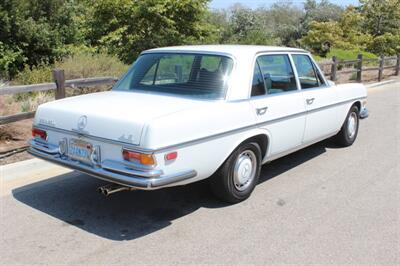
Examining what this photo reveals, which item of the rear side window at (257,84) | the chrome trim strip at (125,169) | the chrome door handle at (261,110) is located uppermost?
the rear side window at (257,84)

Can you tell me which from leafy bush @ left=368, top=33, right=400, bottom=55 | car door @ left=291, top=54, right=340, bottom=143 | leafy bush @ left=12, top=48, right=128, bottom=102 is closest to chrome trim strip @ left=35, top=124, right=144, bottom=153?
car door @ left=291, top=54, right=340, bottom=143

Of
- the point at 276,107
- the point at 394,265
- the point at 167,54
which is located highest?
the point at 167,54

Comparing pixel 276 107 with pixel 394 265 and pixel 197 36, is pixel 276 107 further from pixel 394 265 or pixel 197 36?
pixel 197 36

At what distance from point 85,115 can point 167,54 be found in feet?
5.00

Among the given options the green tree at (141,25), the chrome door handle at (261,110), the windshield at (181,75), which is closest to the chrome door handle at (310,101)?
the chrome door handle at (261,110)

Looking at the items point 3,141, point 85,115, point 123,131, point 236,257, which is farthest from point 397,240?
point 3,141

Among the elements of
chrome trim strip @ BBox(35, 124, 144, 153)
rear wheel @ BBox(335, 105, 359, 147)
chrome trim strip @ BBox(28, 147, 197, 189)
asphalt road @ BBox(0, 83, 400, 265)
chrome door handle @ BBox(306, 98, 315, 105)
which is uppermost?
chrome door handle @ BBox(306, 98, 315, 105)

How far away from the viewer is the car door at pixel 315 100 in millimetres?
5988

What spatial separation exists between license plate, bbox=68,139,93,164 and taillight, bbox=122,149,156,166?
428mm

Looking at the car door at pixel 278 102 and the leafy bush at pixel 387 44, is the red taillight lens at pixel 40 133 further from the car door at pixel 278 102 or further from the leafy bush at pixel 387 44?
the leafy bush at pixel 387 44

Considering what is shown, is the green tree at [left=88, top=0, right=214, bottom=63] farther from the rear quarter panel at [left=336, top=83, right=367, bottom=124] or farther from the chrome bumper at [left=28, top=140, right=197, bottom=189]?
the chrome bumper at [left=28, top=140, right=197, bottom=189]

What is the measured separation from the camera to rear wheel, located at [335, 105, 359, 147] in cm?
733

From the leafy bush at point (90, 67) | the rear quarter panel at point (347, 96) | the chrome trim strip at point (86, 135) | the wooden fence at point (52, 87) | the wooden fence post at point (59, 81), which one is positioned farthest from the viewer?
the leafy bush at point (90, 67)

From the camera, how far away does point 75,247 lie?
3961 millimetres
